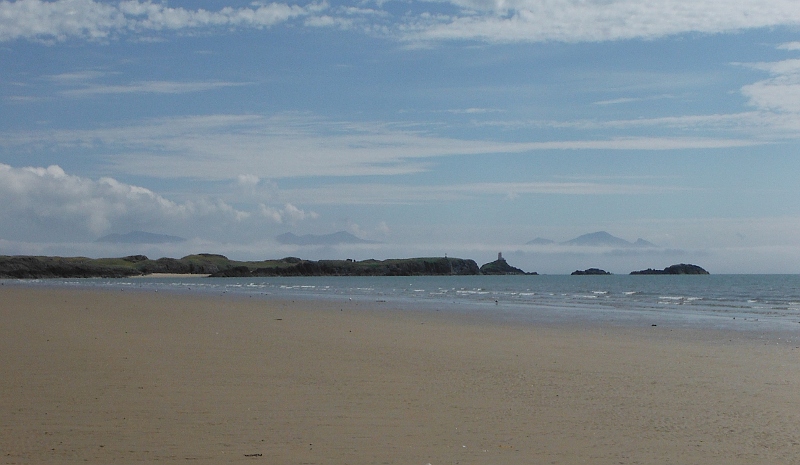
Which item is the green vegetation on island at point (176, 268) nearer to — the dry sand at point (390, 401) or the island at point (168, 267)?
the island at point (168, 267)

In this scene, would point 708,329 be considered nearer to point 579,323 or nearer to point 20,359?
point 579,323

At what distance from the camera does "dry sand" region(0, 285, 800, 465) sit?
695 cm

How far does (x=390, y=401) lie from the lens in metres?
9.25

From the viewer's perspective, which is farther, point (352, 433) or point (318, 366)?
point (318, 366)

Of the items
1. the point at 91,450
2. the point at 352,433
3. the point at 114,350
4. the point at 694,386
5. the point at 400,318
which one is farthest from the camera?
the point at 400,318

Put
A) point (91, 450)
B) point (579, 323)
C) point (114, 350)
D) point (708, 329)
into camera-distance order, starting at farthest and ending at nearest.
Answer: point (579, 323)
point (708, 329)
point (114, 350)
point (91, 450)

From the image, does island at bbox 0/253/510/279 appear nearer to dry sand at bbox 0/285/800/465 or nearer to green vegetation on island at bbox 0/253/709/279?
green vegetation on island at bbox 0/253/709/279

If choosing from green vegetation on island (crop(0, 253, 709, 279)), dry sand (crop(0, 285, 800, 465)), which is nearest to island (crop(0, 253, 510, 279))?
green vegetation on island (crop(0, 253, 709, 279))

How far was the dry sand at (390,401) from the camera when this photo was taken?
6.95 meters

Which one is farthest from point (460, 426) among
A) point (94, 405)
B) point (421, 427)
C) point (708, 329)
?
point (708, 329)

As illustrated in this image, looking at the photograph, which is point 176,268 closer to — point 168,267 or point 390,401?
point 168,267

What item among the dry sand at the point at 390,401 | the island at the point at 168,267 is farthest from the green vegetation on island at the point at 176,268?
the dry sand at the point at 390,401

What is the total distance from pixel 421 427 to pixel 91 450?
10.7ft

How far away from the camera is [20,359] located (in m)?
12.6
